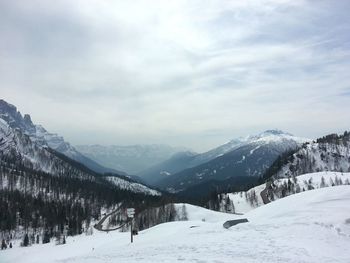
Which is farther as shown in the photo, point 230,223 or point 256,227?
point 230,223

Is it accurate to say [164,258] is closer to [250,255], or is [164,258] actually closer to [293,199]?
[250,255]

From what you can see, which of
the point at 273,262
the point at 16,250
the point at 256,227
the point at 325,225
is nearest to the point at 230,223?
the point at 256,227

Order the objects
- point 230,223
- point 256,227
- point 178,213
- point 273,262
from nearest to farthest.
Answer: point 273,262 → point 256,227 → point 230,223 → point 178,213

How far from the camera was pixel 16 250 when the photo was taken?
595 feet

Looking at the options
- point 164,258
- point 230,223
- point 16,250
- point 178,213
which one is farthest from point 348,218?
point 16,250

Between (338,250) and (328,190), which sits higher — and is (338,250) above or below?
below

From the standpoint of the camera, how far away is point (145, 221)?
199500 mm

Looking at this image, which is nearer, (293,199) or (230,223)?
(230,223)

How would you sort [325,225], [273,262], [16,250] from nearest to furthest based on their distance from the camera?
[273,262]
[325,225]
[16,250]

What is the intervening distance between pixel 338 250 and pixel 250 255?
26.7ft

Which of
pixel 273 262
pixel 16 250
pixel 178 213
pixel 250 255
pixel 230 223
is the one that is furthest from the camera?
pixel 178 213

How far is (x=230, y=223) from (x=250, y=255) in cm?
2353

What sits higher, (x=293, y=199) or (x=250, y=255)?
(x=293, y=199)

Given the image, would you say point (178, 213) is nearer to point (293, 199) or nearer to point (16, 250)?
→ point (16, 250)
